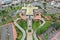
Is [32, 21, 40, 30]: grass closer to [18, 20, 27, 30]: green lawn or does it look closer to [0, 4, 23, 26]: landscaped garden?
[18, 20, 27, 30]: green lawn

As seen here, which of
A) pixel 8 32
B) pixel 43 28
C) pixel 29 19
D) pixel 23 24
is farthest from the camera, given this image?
pixel 29 19

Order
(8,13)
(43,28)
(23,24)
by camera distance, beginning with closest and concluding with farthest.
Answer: (43,28)
(23,24)
(8,13)

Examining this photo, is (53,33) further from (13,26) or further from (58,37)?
(13,26)

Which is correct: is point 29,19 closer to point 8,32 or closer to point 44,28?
point 44,28

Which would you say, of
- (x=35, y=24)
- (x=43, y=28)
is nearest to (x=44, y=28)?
(x=43, y=28)

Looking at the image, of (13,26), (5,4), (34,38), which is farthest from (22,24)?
(5,4)

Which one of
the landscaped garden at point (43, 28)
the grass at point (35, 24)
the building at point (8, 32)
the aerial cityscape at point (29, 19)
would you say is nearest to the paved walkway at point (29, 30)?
the aerial cityscape at point (29, 19)

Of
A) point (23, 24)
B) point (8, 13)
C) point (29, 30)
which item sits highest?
point (29, 30)

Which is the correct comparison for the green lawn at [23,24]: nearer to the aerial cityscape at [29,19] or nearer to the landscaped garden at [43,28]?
the aerial cityscape at [29,19]
